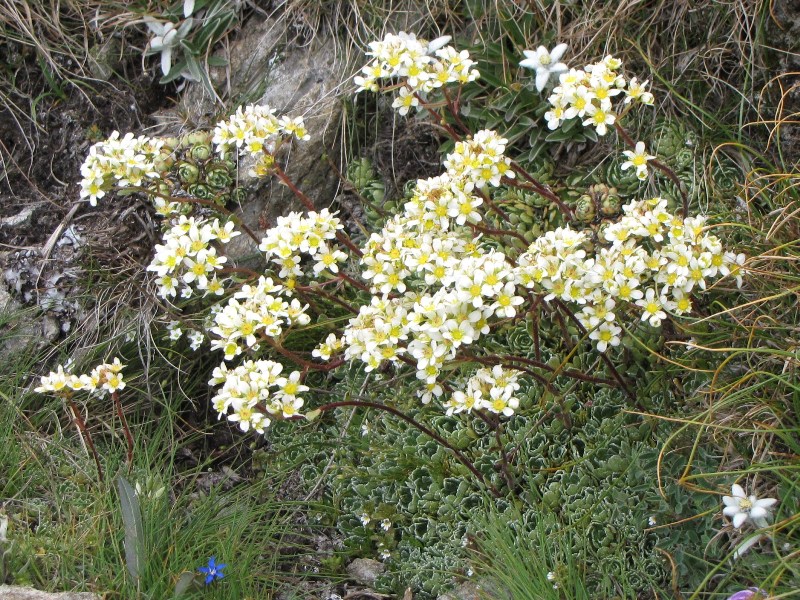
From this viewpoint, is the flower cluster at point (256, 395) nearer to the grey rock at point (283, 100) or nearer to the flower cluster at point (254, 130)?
the flower cluster at point (254, 130)

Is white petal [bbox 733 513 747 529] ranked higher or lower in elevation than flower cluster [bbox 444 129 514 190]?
lower

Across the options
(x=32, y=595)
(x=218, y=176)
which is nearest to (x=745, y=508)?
(x=32, y=595)

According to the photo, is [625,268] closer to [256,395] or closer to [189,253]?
[256,395]

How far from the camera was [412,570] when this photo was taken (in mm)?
2832

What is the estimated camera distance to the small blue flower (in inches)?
98.5

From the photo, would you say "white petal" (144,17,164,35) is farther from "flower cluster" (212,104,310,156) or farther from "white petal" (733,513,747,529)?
"white petal" (733,513,747,529)

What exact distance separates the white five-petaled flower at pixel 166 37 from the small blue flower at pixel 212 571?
A: 8.01 ft

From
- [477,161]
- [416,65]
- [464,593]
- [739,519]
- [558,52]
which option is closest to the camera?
[739,519]

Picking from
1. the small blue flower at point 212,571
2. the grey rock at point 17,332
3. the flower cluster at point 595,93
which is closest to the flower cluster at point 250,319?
the small blue flower at point 212,571

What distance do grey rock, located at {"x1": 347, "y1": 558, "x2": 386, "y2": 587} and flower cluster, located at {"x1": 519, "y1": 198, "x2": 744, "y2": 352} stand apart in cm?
112

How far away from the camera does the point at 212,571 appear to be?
2.51 m

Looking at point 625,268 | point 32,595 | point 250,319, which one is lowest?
point 32,595

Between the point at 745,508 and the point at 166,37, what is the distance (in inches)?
125

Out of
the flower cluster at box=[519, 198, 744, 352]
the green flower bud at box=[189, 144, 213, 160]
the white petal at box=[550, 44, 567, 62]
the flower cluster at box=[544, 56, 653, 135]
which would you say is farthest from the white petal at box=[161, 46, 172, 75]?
the flower cluster at box=[519, 198, 744, 352]
